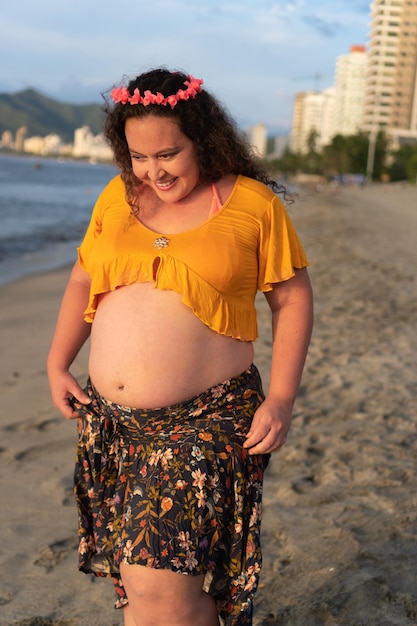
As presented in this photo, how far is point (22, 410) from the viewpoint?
5.10 m

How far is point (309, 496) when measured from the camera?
3.92 metres

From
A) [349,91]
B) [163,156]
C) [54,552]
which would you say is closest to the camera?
[163,156]

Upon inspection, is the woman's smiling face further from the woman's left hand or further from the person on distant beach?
the woman's left hand

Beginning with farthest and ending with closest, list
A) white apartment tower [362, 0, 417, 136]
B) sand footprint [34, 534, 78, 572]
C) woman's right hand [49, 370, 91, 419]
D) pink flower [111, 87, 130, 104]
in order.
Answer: white apartment tower [362, 0, 417, 136], sand footprint [34, 534, 78, 572], woman's right hand [49, 370, 91, 419], pink flower [111, 87, 130, 104]

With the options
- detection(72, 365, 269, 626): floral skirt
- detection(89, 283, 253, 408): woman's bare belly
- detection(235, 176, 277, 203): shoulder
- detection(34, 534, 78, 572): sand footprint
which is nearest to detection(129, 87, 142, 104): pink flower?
detection(235, 176, 277, 203): shoulder

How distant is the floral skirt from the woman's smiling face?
56 centimetres

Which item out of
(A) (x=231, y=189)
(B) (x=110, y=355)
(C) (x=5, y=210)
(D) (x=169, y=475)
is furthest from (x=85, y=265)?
(C) (x=5, y=210)

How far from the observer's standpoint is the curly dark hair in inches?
79.9

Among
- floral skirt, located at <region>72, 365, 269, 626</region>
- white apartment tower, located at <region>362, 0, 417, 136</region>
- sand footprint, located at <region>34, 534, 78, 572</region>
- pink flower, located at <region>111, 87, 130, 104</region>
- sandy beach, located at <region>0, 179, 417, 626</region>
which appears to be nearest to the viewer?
floral skirt, located at <region>72, 365, 269, 626</region>

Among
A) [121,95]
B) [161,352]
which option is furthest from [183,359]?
[121,95]

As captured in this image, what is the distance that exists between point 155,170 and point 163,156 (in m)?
0.04

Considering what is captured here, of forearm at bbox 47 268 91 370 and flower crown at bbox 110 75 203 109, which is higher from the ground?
flower crown at bbox 110 75 203 109

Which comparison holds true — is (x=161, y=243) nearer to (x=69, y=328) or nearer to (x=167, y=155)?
(x=167, y=155)

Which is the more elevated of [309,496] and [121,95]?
[121,95]
